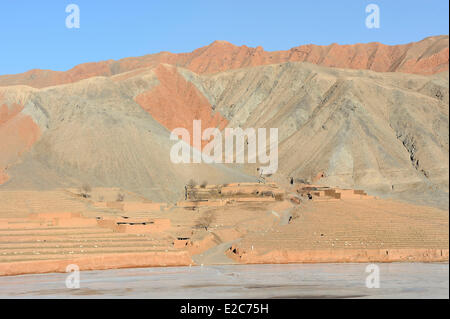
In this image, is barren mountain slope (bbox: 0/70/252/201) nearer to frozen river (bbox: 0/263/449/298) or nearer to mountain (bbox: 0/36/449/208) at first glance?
mountain (bbox: 0/36/449/208)

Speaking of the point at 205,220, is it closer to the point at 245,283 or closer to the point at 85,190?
the point at 85,190

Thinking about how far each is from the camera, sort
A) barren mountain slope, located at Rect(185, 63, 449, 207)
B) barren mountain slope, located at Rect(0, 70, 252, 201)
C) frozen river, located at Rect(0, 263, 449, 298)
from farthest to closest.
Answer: barren mountain slope, located at Rect(185, 63, 449, 207) → barren mountain slope, located at Rect(0, 70, 252, 201) → frozen river, located at Rect(0, 263, 449, 298)

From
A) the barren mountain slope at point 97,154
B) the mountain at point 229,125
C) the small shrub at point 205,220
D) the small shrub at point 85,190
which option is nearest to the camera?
the small shrub at point 205,220

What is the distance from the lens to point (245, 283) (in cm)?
3919

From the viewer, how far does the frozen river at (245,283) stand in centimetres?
3341

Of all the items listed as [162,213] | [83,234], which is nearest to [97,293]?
[83,234]

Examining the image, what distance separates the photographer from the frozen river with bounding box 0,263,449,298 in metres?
33.4

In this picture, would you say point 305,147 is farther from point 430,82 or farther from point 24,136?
point 24,136

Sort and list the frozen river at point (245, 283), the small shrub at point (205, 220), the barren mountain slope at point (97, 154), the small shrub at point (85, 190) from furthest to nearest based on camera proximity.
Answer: the barren mountain slope at point (97, 154)
the small shrub at point (85, 190)
the small shrub at point (205, 220)
the frozen river at point (245, 283)

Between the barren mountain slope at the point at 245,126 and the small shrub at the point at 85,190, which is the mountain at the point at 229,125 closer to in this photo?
the barren mountain slope at the point at 245,126

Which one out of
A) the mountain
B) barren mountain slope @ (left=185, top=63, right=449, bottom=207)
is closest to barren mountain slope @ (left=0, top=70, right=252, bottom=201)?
the mountain

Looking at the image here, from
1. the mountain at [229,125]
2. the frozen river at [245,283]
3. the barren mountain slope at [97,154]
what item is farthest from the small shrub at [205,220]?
the barren mountain slope at [97,154]

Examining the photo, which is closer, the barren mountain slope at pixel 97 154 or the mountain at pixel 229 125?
the barren mountain slope at pixel 97 154

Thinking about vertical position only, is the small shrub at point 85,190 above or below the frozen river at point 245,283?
above
